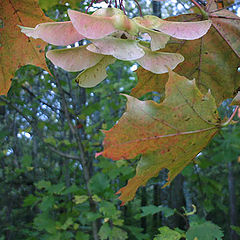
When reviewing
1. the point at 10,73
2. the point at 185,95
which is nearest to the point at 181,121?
the point at 185,95

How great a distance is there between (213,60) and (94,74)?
46cm

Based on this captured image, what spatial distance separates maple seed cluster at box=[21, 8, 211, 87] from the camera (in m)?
0.50

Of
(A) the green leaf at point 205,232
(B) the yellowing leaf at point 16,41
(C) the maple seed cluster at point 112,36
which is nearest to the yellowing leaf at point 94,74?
(C) the maple seed cluster at point 112,36

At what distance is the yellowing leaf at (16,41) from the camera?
83 centimetres

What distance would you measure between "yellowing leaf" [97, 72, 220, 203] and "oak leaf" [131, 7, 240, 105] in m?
0.28

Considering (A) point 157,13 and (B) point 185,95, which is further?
(A) point 157,13

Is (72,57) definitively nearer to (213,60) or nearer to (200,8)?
(200,8)

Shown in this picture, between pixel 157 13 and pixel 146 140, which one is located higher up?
pixel 157 13

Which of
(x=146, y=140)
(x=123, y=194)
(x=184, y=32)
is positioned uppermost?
(x=184, y=32)

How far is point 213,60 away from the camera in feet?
2.94

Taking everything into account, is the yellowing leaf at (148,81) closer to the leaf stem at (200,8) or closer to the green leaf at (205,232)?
the leaf stem at (200,8)

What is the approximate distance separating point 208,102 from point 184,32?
17 centimetres

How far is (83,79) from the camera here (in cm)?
64

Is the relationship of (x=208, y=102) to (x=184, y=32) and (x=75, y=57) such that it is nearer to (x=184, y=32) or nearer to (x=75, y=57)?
(x=184, y=32)
